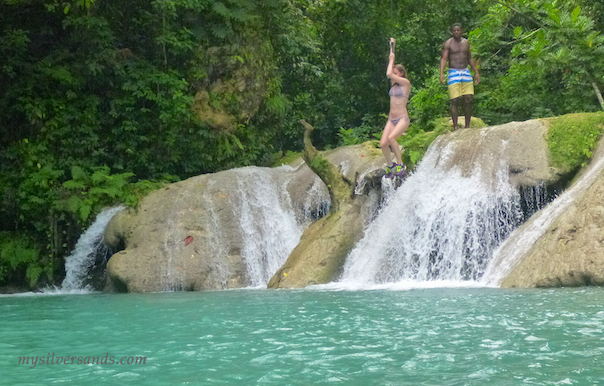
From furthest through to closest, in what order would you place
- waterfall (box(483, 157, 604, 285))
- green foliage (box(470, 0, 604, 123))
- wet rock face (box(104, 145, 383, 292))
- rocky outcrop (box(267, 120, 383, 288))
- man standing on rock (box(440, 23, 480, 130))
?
green foliage (box(470, 0, 604, 123))
wet rock face (box(104, 145, 383, 292))
man standing on rock (box(440, 23, 480, 130))
rocky outcrop (box(267, 120, 383, 288))
waterfall (box(483, 157, 604, 285))

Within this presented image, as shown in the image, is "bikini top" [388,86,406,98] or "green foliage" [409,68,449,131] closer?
"bikini top" [388,86,406,98]

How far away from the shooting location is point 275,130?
19859mm

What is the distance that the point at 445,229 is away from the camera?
38.5 ft

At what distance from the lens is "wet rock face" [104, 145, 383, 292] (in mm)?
13617

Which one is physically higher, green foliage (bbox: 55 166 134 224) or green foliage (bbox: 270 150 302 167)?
green foliage (bbox: 270 150 302 167)

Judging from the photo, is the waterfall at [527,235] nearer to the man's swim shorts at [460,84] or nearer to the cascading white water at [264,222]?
the man's swim shorts at [460,84]

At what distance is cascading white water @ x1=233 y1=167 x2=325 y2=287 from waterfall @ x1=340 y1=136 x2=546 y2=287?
252cm

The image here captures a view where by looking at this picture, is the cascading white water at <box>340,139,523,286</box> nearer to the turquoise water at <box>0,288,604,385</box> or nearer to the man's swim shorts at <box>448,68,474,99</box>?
the man's swim shorts at <box>448,68,474,99</box>

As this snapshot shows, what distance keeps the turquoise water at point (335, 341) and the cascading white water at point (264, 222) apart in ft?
17.3

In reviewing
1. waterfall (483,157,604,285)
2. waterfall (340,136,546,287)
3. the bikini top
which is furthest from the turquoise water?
the bikini top

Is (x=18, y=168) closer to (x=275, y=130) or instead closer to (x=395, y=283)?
(x=275, y=130)

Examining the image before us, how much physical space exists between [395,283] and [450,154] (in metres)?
3.18

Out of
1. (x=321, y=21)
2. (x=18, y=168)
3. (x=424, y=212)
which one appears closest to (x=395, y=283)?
(x=424, y=212)

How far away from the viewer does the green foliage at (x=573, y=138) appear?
38.6 ft
